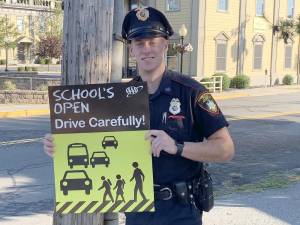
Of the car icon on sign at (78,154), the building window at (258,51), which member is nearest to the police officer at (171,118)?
the car icon on sign at (78,154)

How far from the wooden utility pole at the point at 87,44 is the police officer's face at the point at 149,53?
44 cm

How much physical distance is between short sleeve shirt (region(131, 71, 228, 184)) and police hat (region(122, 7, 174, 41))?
0.83ft

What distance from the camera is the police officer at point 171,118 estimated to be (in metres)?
2.61

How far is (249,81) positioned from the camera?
3020cm

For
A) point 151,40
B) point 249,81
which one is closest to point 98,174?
point 151,40

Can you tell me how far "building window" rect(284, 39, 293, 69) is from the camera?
35.1 m

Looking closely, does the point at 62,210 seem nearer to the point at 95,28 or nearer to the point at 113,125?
the point at 113,125

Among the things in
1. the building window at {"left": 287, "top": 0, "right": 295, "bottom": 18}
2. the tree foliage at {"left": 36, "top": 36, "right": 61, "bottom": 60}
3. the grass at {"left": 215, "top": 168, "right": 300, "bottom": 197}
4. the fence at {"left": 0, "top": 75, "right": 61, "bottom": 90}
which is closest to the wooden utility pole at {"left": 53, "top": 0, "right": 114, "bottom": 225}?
the grass at {"left": 215, "top": 168, "right": 300, "bottom": 197}

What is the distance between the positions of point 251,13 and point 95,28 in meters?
30.0

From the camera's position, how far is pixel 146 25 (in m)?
2.63

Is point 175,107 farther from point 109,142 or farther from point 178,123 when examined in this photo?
point 109,142

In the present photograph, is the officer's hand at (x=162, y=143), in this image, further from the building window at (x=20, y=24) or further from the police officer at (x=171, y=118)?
the building window at (x=20, y=24)

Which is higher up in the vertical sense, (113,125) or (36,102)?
(113,125)

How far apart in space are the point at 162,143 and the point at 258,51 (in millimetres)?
31015
